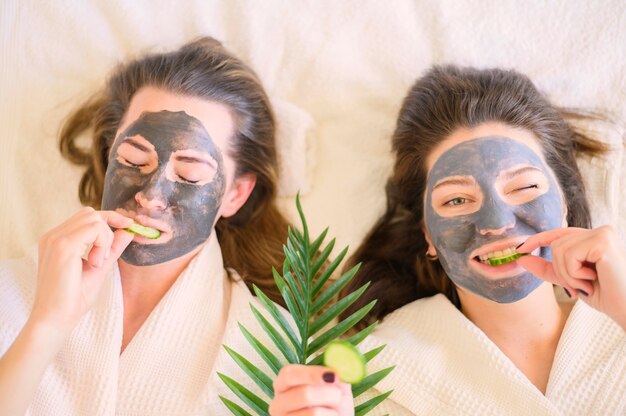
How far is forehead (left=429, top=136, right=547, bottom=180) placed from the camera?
1.32 metres

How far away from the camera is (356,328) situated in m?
1.59

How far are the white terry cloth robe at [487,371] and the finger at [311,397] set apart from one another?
490 millimetres

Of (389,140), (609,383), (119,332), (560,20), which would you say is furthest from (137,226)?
(560,20)

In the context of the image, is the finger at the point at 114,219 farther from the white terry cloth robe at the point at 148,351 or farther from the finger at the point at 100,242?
the white terry cloth robe at the point at 148,351

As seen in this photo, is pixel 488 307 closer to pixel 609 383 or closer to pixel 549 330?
pixel 549 330

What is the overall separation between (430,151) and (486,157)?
0.49ft

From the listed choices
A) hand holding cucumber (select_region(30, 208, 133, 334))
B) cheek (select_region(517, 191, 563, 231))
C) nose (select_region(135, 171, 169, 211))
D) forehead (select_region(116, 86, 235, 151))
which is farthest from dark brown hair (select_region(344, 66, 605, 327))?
hand holding cucumber (select_region(30, 208, 133, 334))

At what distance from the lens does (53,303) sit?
3.93 feet

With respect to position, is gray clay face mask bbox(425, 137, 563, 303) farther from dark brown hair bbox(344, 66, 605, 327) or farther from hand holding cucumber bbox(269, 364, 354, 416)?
hand holding cucumber bbox(269, 364, 354, 416)

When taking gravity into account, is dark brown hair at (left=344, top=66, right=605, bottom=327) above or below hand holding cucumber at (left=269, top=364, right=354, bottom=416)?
above

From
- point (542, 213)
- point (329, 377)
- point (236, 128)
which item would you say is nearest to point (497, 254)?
point (542, 213)

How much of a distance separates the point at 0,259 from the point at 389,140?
1.06 meters

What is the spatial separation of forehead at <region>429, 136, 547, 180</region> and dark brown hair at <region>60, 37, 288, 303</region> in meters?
0.46

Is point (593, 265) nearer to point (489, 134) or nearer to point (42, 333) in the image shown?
point (489, 134)
